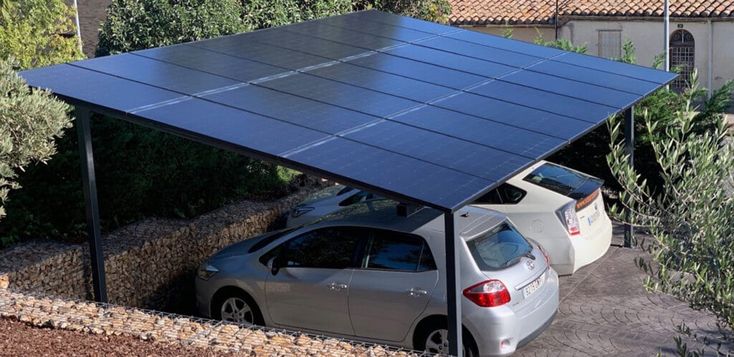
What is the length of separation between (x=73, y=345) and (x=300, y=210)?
6.18 meters

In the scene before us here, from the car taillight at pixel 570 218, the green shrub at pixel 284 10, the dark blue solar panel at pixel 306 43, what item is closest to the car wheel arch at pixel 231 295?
the dark blue solar panel at pixel 306 43

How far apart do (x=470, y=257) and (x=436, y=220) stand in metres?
0.67

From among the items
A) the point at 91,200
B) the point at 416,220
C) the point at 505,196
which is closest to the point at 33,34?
the point at 91,200

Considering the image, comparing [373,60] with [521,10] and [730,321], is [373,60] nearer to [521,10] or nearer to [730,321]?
[730,321]

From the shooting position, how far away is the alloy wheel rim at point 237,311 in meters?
11.8

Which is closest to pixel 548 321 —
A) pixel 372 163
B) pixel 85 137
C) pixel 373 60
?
pixel 372 163

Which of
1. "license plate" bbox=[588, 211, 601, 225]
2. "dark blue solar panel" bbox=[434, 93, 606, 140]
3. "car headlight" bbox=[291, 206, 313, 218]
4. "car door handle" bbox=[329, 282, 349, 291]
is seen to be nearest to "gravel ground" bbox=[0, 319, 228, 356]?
"car door handle" bbox=[329, 282, 349, 291]

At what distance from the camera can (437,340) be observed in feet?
34.7

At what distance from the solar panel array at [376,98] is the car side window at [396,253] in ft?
3.81

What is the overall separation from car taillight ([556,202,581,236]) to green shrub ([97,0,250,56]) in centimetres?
817

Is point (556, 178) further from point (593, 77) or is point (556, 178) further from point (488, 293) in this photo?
point (488, 293)

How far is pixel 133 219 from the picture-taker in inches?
523

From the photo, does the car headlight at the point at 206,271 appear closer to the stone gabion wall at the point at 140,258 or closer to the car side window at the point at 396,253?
the stone gabion wall at the point at 140,258

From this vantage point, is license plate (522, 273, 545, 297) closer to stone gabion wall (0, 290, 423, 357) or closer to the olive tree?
stone gabion wall (0, 290, 423, 357)
